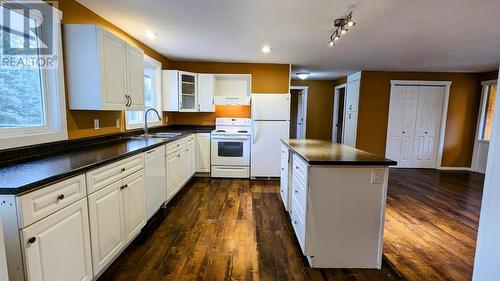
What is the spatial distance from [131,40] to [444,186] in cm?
568

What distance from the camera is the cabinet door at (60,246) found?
1228mm

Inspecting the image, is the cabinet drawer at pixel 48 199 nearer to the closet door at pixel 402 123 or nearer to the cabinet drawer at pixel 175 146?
the cabinet drawer at pixel 175 146

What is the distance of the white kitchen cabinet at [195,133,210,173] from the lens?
4.66m

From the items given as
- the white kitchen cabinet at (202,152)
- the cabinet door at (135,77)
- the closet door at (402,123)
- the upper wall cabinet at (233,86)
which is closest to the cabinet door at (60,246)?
the cabinet door at (135,77)

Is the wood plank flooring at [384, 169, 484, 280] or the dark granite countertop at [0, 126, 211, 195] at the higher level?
the dark granite countertop at [0, 126, 211, 195]

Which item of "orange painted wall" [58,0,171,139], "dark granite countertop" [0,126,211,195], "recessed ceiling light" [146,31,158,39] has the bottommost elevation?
"dark granite countertop" [0,126,211,195]

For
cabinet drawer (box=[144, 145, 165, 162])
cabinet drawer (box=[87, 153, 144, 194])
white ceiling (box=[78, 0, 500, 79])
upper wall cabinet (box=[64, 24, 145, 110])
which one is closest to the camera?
cabinet drawer (box=[87, 153, 144, 194])

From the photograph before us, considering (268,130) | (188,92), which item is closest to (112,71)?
(188,92)

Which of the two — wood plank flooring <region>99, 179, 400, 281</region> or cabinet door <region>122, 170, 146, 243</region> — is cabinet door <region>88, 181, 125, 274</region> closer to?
cabinet door <region>122, 170, 146, 243</region>

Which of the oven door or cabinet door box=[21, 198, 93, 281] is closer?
Result: cabinet door box=[21, 198, 93, 281]

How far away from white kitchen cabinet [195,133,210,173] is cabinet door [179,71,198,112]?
1.95 ft

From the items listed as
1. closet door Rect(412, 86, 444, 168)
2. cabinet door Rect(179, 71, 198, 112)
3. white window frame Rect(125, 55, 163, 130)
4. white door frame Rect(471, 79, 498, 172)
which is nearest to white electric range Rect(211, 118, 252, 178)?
cabinet door Rect(179, 71, 198, 112)

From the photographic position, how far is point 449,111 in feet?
18.7

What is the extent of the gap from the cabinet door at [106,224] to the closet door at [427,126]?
6.26 meters
